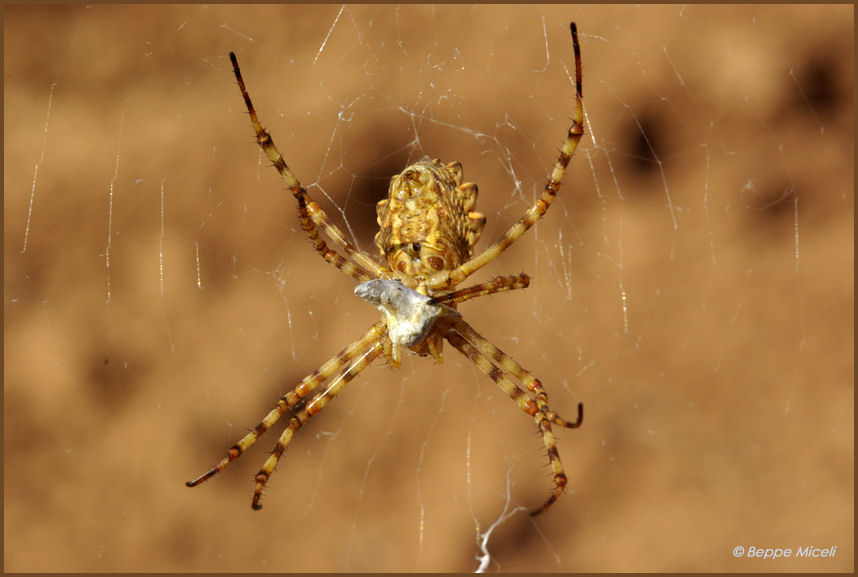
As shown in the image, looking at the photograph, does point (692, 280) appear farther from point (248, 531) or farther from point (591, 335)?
point (248, 531)

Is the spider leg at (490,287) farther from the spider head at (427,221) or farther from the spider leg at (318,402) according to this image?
the spider leg at (318,402)

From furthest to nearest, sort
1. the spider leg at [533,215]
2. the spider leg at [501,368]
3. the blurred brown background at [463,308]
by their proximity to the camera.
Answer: the blurred brown background at [463,308] → the spider leg at [501,368] → the spider leg at [533,215]

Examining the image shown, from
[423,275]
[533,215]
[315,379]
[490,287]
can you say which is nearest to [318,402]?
[315,379]

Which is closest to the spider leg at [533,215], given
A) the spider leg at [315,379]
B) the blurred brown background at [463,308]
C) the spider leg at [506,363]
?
the spider leg at [506,363]

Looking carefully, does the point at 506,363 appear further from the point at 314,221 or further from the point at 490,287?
the point at 314,221

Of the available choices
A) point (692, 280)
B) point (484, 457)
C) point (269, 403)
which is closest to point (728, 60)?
point (692, 280)

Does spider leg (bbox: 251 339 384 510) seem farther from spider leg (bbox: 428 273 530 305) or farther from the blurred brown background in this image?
the blurred brown background
